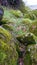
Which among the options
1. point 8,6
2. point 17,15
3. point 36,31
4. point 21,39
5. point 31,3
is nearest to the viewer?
point 21,39

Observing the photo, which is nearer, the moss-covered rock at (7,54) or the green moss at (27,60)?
the moss-covered rock at (7,54)

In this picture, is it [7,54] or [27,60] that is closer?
[7,54]

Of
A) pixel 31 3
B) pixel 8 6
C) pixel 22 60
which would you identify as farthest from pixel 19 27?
pixel 31 3

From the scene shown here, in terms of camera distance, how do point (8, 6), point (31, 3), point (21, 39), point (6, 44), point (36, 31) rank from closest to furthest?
1. point (6, 44)
2. point (21, 39)
3. point (36, 31)
4. point (8, 6)
5. point (31, 3)

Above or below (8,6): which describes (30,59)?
below

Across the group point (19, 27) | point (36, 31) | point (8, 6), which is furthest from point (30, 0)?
point (36, 31)

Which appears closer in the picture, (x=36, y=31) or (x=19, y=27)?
(x=36, y=31)

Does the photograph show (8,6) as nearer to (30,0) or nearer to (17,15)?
(17,15)

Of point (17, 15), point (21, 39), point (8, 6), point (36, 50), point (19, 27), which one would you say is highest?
point (8, 6)

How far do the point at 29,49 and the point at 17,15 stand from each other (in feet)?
13.9

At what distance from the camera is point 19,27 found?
23.8 feet

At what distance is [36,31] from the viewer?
20.4 feet

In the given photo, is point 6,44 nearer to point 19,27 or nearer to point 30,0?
point 19,27

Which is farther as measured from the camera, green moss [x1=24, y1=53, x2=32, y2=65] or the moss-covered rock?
green moss [x1=24, y1=53, x2=32, y2=65]
